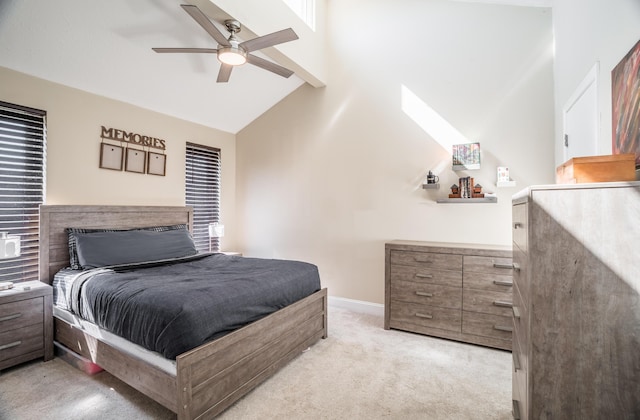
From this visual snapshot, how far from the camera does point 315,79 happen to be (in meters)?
3.79

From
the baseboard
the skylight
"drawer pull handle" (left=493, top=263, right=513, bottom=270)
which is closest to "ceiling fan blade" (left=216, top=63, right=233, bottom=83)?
the skylight

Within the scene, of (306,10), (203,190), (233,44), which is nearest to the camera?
(233,44)

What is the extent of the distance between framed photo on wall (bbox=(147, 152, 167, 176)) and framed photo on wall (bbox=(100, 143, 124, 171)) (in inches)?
12.5

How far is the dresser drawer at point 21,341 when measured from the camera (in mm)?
2271

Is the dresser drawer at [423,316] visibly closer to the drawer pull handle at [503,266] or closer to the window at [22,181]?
the drawer pull handle at [503,266]

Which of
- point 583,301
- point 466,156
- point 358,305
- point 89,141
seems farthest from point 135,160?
point 583,301

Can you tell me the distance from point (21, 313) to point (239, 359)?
1845 mm

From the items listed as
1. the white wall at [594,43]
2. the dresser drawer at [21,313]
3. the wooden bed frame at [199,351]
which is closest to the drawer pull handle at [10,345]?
the dresser drawer at [21,313]

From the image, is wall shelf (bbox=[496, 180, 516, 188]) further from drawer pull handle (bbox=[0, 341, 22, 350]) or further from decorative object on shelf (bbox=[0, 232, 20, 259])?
drawer pull handle (bbox=[0, 341, 22, 350])

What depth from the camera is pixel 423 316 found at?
296 centimetres

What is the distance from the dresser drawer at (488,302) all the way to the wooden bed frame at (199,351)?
1302mm

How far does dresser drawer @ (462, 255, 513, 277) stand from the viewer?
8.62 feet

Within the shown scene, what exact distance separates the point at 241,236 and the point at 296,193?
1204 mm

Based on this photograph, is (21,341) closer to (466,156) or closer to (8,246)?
(8,246)
